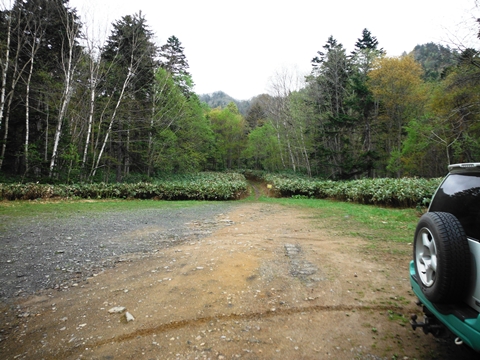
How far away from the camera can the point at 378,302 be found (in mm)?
2527

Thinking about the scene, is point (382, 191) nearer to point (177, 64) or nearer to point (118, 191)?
point (118, 191)

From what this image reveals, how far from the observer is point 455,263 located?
59.0 inches

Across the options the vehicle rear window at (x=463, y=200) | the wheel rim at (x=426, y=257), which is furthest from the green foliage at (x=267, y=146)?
the wheel rim at (x=426, y=257)

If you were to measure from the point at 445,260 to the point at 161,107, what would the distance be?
20.7m

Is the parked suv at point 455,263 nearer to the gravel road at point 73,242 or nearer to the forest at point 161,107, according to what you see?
the gravel road at point 73,242

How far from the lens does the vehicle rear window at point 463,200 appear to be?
1618 millimetres

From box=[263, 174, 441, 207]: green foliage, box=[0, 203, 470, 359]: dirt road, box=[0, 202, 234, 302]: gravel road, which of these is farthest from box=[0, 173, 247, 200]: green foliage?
box=[0, 203, 470, 359]: dirt road

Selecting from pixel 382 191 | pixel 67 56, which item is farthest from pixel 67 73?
pixel 382 191

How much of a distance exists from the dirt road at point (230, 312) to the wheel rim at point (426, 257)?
0.59m

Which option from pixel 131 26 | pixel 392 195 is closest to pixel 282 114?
pixel 131 26

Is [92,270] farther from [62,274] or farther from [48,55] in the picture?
[48,55]

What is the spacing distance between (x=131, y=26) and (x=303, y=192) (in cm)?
1647

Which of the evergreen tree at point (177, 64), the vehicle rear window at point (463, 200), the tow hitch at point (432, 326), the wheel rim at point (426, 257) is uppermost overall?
the evergreen tree at point (177, 64)

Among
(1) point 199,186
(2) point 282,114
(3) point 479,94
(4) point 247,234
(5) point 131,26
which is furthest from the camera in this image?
(2) point 282,114
